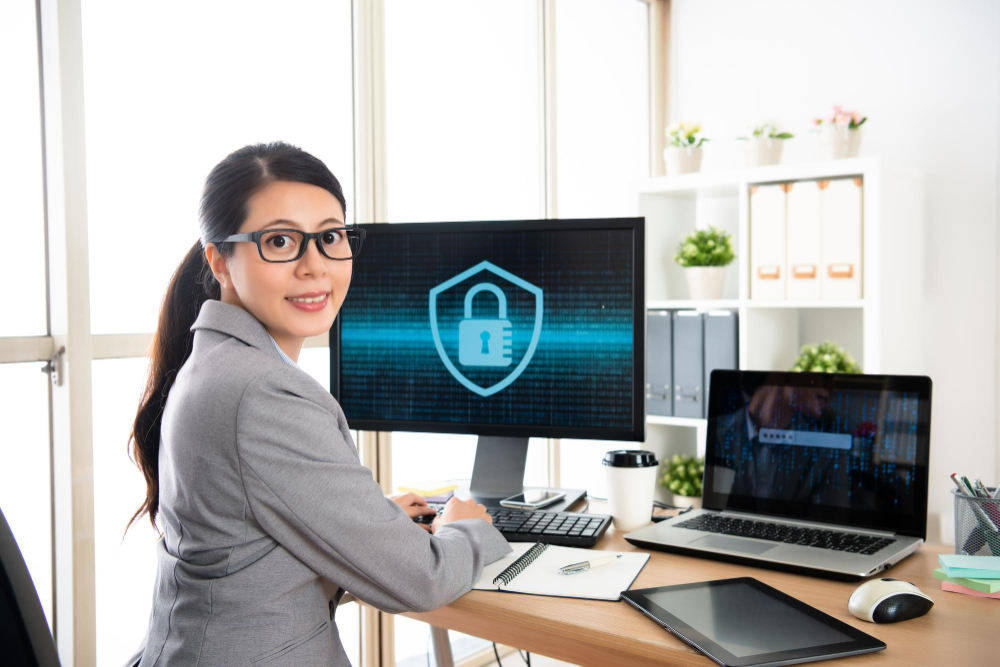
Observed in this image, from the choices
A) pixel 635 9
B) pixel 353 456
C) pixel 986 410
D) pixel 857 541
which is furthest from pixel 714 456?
pixel 635 9

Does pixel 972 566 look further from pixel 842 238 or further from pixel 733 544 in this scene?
pixel 842 238

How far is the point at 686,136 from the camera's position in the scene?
2.81 meters

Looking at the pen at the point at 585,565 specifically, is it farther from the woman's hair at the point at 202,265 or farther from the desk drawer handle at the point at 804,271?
the desk drawer handle at the point at 804,271

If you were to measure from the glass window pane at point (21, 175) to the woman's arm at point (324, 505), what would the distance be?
905 millimetres

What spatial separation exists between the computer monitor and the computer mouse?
0.48 metres

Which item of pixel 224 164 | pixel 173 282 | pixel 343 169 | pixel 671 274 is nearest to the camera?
pixel 224 164

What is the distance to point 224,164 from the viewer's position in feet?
3.61

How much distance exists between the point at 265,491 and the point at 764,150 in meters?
2.18

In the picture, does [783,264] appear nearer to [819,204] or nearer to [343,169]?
[819,204]

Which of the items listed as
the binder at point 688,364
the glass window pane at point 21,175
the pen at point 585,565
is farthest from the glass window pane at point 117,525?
the binder at point 688,364

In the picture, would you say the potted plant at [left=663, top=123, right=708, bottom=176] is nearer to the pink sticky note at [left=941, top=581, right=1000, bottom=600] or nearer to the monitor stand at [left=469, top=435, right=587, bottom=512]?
the monitor stand at [left=469, top=435, right=587, bottom=512]

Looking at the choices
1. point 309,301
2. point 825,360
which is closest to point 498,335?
point 309,301

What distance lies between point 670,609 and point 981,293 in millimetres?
2103

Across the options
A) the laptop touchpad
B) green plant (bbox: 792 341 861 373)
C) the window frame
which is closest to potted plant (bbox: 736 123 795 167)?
green plant (bbox: 792 341 861 373)
